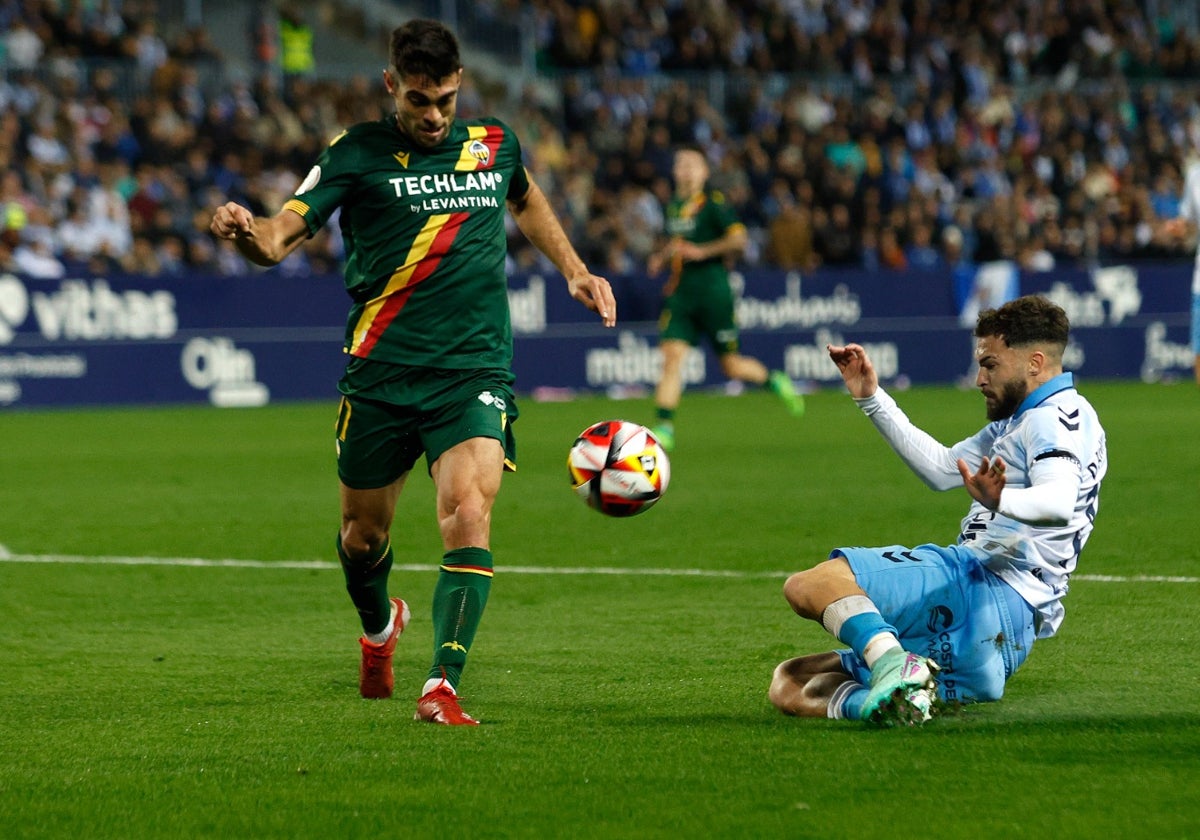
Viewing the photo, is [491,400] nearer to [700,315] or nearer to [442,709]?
[442,709]

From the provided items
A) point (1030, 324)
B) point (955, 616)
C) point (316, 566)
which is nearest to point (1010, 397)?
point (1030, 324)

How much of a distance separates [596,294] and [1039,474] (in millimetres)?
1806

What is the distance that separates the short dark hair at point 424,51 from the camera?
6031 millimetres

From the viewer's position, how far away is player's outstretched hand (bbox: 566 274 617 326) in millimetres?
6480

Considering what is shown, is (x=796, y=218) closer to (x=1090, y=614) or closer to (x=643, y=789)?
(x=1090, y=614)

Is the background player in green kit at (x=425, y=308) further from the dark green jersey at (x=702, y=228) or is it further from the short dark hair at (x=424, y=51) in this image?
the dark green jersey at (x=702, y=228)

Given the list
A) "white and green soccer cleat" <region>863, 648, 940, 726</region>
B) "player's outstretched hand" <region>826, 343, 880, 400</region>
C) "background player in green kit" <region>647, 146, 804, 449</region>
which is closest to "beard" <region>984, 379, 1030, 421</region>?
"player's outstretched hand" <region>826, 343, 880, 400</region>

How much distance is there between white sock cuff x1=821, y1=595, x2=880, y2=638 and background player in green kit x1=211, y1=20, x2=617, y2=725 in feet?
3.81

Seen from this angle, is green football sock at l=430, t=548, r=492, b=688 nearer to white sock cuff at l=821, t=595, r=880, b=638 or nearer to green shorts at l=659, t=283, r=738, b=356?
white sock cuff at l=821, t=595, r=880, b=638

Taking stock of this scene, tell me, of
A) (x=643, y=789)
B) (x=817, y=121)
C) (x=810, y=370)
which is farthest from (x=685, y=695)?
(x=817, y=121)

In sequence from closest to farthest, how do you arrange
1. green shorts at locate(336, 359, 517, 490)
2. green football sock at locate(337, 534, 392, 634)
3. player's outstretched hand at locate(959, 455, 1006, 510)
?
player's outstretched hand at locate(959, 455, 1006, 510) → green shorts at locate(336, 359, 517, 490) → green football sock at locate(337, 534, 392, 634)

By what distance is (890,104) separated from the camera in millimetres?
30453

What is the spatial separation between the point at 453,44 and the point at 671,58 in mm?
24458

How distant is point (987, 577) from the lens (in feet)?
18.8
